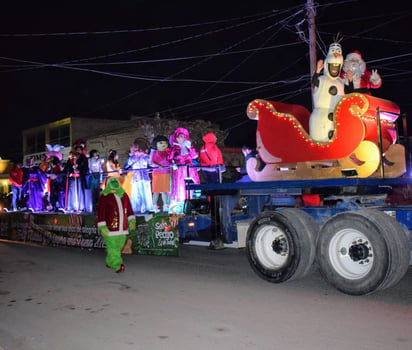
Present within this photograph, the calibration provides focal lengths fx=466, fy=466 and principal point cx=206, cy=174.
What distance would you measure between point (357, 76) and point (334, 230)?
9.59ft

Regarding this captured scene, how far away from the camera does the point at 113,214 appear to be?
28.2ft

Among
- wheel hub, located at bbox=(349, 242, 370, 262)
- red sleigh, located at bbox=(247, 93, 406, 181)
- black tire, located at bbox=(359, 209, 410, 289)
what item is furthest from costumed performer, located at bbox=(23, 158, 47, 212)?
black tire, located at bbox=(359, 209, 410, 289)

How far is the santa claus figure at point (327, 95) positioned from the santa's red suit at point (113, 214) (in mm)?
3712

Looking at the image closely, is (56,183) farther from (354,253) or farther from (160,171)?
(354,253)

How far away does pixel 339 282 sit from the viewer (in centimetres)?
629

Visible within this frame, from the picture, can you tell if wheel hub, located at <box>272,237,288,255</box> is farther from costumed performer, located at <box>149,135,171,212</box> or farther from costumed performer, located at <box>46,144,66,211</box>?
costumed performer, located at <box>46,144,66,211</box>

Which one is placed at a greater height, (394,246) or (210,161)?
(210,161)

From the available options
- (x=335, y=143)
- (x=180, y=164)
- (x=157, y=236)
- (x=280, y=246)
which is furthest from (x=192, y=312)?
(x=180, y=164)

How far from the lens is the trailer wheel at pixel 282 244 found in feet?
22.4

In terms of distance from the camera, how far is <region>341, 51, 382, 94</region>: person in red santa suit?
7871 millimetres

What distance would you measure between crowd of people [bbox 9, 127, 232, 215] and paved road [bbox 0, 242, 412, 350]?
3332 mm

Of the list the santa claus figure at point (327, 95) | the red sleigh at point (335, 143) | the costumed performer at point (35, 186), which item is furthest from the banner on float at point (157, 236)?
the costumed performer at point (35, 186)

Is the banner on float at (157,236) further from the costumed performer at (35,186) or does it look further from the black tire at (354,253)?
the costumed performer at (35,186)

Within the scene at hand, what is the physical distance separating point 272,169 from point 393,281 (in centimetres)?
310
